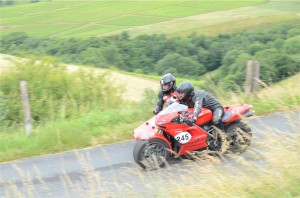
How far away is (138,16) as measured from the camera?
61969 millimetres

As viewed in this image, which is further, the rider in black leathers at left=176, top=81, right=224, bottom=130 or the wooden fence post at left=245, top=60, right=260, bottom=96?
the wooden fence post at left=245, top=60, right=260, bottom=96

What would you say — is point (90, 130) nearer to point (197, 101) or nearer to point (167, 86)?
point (167, 86)

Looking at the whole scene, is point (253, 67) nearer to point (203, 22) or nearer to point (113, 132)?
point (113, 132)

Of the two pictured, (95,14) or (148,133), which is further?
(95,14)

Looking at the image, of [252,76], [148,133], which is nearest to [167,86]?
[148,133]

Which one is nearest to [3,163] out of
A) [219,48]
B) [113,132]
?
[113,132]

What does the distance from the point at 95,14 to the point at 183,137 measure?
56.3 meters

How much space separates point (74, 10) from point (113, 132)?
55316 mm

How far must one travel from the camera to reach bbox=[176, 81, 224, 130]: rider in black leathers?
8.60m

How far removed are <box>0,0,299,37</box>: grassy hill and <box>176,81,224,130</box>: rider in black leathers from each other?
44879 millimetres

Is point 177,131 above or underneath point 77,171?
above

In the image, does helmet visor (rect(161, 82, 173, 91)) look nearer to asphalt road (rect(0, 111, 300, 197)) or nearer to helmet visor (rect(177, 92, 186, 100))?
helmet visor (rect(177, 92, 186, 100))

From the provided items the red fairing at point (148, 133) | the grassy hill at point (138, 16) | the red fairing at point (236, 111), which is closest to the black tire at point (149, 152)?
the red fairing at point (148, 133)

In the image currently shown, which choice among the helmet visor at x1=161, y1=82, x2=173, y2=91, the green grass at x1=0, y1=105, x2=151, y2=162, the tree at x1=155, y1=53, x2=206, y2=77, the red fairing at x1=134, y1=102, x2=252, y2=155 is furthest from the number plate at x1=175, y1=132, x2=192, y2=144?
the tree at x1=155, y1=53, x2=206, y2=77
